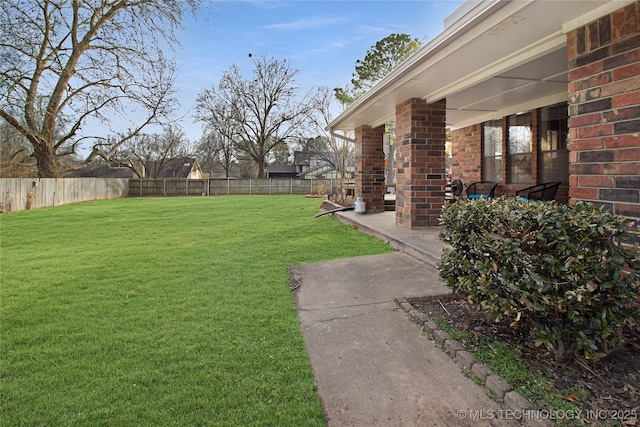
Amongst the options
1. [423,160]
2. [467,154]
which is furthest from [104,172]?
[423,160]

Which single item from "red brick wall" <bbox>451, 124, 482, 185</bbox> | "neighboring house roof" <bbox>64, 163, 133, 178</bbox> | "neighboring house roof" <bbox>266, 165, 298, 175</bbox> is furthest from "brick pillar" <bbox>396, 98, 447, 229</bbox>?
"neighboring house roof" <bbox>64, 163, 133, 178</bbox>

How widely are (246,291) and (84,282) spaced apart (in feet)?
6.42

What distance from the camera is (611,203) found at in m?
2.54

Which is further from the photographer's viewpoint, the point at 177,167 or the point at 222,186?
the point at 177,167

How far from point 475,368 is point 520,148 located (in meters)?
6.65

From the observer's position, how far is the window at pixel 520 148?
719 centimetres

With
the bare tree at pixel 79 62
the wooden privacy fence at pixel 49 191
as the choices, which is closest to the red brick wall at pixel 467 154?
the bare tree at pixel 79 62

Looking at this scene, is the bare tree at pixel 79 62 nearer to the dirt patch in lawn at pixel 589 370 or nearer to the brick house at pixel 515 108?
the brick house at pixel 515 108

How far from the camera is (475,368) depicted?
205 cm

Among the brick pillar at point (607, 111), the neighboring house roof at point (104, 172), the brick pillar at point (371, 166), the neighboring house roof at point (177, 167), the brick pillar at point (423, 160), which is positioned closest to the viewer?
the brick pillar at point (607, 111)

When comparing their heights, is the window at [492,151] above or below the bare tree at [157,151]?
below

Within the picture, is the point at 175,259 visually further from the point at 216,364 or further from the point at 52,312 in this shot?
the point at 216,364

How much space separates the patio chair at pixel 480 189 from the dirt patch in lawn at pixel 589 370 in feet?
19.8

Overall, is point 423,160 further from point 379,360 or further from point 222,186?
point 222,186
